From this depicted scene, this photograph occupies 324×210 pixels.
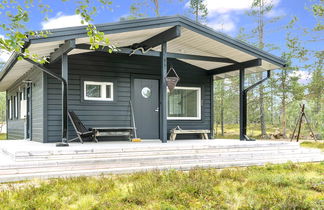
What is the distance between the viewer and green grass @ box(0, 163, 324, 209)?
3951 millimetres

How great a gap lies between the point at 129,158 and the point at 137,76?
3722mm

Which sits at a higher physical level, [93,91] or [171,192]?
[93,91]

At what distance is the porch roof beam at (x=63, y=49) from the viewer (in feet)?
22.1

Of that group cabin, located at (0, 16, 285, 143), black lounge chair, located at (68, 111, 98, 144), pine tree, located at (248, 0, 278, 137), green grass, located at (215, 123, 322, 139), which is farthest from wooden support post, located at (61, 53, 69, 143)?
pine tree, located at (248, 0, 278, 137)

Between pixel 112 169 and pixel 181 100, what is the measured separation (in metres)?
4.84

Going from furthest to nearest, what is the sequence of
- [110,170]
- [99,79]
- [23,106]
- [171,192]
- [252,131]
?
[252,131] → [23,106] → [99,79] → [110,170] → [171,192]

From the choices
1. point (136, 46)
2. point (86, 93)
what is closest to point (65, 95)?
point (86, 93)

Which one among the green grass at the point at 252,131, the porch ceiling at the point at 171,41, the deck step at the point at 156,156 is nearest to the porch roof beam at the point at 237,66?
the porch ceiling at the point at 171,41

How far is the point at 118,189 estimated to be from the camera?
4688 millimetres

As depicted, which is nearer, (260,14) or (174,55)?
(174,55)

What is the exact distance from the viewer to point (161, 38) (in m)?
8.01

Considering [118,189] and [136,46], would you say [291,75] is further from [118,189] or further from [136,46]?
[118,189]

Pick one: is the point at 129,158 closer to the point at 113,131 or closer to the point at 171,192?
the point at 171,192

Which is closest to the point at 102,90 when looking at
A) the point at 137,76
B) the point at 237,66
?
the point at 137,76
